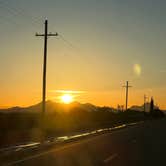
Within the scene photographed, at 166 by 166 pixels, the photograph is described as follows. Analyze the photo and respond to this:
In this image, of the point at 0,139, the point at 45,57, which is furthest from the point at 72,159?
the point at 45,57

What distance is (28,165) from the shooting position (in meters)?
16.3

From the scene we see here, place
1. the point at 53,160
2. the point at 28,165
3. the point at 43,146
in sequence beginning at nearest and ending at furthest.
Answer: the point at 28,165
the point at 53,160
the point at 43,146

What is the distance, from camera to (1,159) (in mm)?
18469

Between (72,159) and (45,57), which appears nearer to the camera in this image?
(72,159)

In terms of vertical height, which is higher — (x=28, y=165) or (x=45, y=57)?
(x=45, y=57)

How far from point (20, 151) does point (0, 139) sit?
9801 mm

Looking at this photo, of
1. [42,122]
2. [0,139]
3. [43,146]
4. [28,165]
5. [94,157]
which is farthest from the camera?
[42,122]

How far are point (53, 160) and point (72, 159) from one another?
0.75 m

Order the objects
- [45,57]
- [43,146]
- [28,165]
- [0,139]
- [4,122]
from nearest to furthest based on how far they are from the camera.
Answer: [28,165]
[43,146]
[0,139]
[45,57]
[4,122]

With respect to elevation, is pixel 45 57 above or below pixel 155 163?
above

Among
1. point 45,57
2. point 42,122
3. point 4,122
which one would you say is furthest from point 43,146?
point 4,122

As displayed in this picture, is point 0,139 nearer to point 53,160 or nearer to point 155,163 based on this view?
point 53,160

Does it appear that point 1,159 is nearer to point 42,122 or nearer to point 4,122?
point 42,122

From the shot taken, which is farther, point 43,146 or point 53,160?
point 43,146
